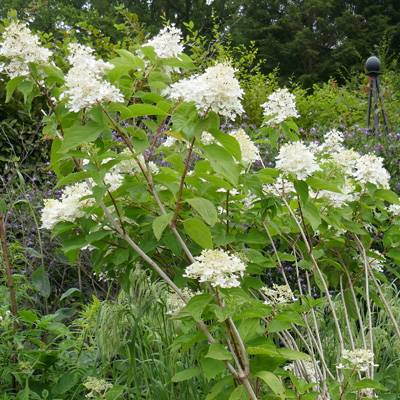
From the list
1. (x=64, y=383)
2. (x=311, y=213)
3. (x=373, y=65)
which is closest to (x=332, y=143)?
Answer: (x=311, y=213)

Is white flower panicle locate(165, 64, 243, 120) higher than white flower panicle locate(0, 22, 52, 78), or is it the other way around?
white flower panicle locate(0, 22, 52, 78)

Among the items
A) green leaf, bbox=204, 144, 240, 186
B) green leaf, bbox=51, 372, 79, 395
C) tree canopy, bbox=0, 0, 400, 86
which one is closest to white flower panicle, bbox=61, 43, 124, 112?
green leaf, bbox=204, 144, 240, 186

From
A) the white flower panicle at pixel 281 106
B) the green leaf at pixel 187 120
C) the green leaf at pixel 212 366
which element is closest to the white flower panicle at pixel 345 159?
the white flower panicle at pixel 281 106

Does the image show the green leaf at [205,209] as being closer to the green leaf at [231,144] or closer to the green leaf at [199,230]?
the green leaf at [199,230]

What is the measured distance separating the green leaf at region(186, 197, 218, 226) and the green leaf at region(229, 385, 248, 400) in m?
0.46

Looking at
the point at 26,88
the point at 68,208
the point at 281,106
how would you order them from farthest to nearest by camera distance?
the point at 281,106 → the point at 68,208 → the point at 26,88

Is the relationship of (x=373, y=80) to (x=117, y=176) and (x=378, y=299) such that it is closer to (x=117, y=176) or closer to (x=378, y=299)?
(x=378, y=299)

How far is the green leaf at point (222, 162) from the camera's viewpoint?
165cm

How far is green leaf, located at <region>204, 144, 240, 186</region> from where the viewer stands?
1646mm

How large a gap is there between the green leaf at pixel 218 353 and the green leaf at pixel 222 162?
44 centimetres

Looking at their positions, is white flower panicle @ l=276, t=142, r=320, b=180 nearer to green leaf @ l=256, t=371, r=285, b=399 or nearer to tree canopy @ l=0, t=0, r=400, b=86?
green leaf @ l=256, t=371, r=285, b=399

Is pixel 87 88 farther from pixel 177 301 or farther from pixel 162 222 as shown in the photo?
pixel 177 301

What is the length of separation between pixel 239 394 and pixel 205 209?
0.51 meters

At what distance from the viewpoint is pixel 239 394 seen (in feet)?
5.82
